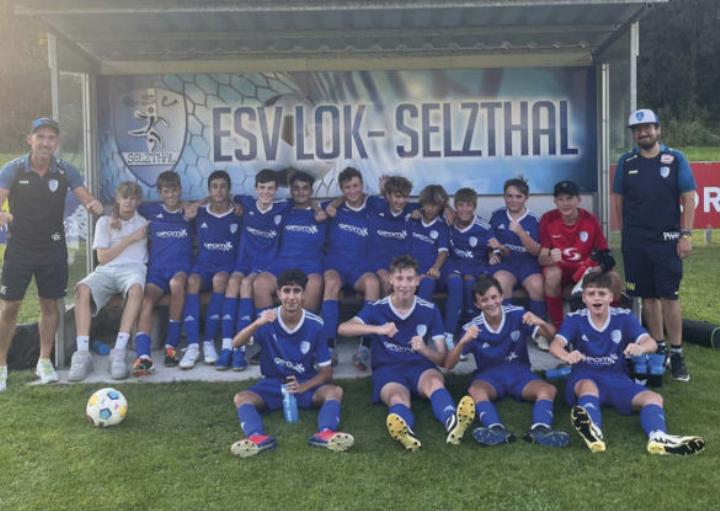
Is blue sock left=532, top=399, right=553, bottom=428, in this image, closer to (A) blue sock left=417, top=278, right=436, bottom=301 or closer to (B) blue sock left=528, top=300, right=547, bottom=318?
(B) blue sock left=528, top=300, right=547, bottom=318

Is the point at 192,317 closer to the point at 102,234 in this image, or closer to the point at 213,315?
the point at 213,315

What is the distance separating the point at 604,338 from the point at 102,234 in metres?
3.85

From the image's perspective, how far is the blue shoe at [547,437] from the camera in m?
3.34

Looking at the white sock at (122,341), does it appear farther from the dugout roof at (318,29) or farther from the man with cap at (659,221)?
the man with cap at (659,221)

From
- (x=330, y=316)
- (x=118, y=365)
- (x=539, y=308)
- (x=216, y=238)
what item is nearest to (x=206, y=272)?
(x=216, y=238)

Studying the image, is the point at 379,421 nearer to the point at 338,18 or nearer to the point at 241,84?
the point at 338,18

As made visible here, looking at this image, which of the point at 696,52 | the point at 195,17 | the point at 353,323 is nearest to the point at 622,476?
the point at 353,323

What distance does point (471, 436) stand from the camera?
11.4 feet

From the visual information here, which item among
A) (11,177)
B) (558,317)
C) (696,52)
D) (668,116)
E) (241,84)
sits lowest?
(558,317)

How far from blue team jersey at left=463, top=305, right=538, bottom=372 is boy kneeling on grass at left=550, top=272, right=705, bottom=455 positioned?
28 cm

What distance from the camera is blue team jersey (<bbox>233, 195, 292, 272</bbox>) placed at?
5.34 m

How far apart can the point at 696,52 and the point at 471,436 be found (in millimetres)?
34057

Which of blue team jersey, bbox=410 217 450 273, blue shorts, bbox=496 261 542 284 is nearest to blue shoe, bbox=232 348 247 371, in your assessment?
blue team jersey, bbox=410 217 450 273

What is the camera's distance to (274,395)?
3.87 m
